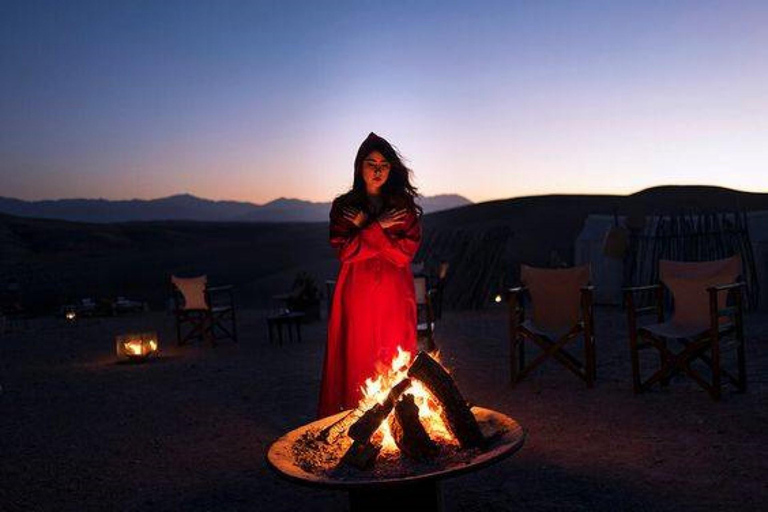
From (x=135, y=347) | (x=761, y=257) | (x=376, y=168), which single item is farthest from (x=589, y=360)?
(x=761, y=257)

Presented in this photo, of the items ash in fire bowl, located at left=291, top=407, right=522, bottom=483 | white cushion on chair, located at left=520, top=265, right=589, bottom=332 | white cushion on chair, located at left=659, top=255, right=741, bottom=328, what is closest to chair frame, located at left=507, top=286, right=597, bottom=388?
white cushion on chair, located at left=520, top=265, right=589, bottom=332

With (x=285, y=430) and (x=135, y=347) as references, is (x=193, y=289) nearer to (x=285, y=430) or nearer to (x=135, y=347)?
(x=135, y=347)

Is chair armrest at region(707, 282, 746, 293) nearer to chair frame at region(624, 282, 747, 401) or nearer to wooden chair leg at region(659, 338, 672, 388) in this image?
chair frame at region(624, 282, 747, 401)

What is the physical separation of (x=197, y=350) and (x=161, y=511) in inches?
235

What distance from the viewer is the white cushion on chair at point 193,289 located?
986 cm

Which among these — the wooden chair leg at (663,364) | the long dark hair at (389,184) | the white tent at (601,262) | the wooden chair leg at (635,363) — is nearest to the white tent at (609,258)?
the white tent at (601,262)

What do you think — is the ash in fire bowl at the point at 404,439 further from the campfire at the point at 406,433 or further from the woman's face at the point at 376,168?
the woman's face at the point at 376,168

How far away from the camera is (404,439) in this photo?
2898 millimetres

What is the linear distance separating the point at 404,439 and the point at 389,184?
1.60 meters

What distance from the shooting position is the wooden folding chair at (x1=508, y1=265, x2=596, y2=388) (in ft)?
20.2

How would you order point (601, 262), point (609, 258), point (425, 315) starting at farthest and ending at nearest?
point (601, 262) → point (609, 258) → point (425, 315)

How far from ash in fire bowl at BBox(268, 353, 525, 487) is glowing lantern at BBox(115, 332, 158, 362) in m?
6.12

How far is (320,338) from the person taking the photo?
1029 cm

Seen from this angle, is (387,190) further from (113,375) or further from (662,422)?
(113,375)
